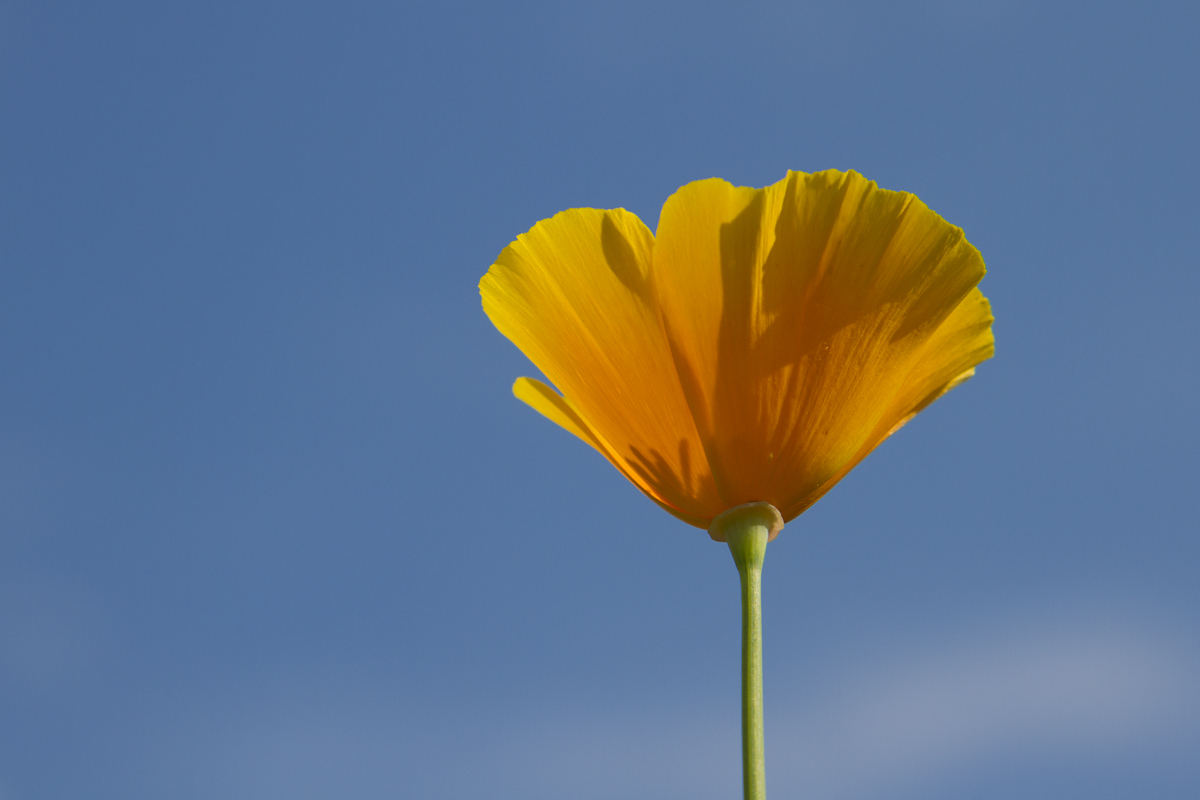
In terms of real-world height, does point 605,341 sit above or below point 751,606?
above

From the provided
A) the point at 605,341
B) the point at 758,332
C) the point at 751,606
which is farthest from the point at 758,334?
the point at 751,606

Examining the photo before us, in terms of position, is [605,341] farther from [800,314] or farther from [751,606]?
[751,606]

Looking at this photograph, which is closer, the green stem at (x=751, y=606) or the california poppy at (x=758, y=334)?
the green stem at (x=751, y=606)

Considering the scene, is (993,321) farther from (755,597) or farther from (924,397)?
(755,597)

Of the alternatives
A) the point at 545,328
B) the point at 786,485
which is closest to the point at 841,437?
the point at 786,485

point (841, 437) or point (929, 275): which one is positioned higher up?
point (929, 275)
